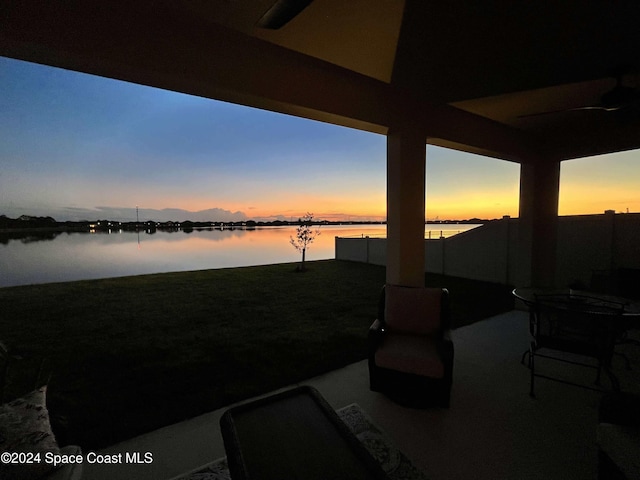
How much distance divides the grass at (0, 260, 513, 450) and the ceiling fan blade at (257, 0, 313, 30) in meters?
2.36

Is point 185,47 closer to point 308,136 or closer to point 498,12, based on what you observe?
point 498,12

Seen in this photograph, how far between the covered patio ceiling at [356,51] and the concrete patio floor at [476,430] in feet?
8.87

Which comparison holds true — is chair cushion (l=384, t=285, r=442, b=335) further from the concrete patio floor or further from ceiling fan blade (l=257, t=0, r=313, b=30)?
ceiling fan blade (l=257, t=0, r=313, b=30)

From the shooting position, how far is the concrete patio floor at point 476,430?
171 centimetres

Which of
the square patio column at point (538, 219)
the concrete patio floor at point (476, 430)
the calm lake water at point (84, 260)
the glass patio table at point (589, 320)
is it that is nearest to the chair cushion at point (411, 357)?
the concrete patio floor at point (476, 430)

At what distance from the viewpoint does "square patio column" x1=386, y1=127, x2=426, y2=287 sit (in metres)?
3.26

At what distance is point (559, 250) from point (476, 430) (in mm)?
5764

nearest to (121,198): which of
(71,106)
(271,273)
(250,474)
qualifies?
(71,106)

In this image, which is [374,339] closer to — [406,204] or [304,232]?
[406,204]

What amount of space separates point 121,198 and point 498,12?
11.1 meters

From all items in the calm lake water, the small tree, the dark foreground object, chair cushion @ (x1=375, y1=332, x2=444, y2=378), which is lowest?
the calm lake water

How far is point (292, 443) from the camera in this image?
1358mm

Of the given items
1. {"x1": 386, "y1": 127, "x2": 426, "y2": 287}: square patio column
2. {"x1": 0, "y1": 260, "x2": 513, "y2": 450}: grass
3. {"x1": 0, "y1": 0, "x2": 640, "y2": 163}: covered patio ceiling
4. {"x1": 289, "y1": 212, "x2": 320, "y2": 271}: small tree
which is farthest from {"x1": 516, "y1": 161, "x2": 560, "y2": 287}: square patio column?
{"x1": 289, "y1": 212, "x2": 320, "y2": 271}: small tree

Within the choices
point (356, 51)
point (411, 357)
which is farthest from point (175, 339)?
point (356, 51)
